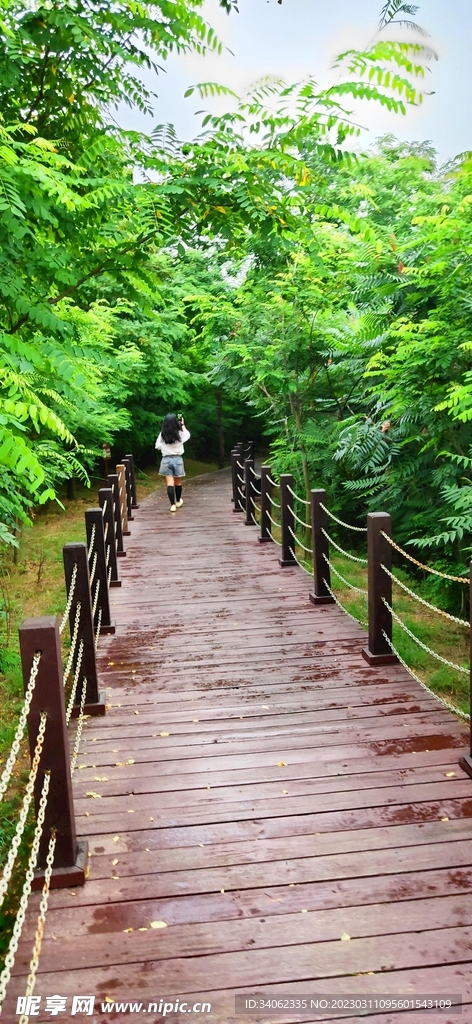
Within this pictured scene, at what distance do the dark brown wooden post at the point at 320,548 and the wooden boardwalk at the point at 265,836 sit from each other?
40.8 inches

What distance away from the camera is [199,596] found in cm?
773

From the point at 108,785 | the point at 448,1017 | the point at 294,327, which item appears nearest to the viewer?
the point at 448,1017

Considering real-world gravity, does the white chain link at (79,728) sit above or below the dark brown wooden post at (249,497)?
below

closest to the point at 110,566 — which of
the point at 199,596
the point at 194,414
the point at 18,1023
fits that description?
the point at 199,596

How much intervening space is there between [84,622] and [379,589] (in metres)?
2.21

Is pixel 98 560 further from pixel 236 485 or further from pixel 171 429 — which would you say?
pixel 236 485

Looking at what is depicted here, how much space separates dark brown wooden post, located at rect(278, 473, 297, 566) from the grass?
→ 2727 millimetres

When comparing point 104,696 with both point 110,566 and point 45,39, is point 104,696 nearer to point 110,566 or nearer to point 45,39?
point 110,566

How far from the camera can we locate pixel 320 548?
692cm

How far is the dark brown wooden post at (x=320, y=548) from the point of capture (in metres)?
6.91

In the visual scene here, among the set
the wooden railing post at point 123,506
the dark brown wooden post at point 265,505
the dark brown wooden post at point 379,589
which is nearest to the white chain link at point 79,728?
the dark brown wooden post at point 379,589

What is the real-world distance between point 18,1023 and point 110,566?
622 centimetres

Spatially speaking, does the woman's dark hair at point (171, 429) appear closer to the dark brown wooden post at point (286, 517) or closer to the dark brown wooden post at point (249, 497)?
the dark brown wooden post at point (249, 497)

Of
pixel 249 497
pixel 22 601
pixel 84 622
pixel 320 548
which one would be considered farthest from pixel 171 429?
pixel 84 622
